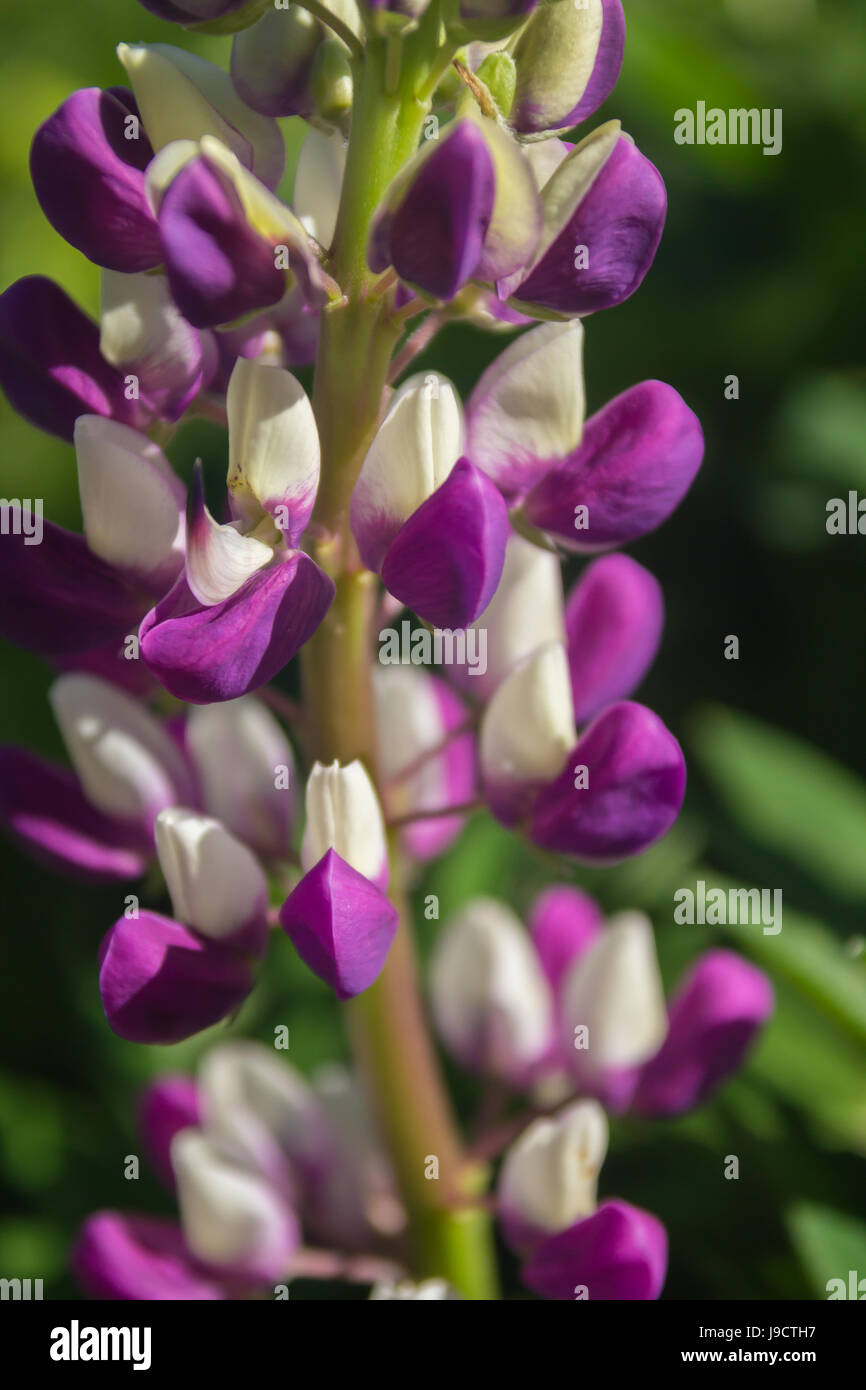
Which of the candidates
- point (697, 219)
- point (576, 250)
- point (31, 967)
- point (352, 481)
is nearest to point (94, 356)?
point (352, 481)

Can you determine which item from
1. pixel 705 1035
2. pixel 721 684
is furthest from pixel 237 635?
pixel 721 684

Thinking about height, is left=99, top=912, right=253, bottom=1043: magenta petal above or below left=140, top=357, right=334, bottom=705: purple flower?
below

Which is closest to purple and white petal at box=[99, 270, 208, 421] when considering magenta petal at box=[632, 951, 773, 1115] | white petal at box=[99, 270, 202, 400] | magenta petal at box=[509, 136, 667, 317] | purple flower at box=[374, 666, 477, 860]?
white petal at box=[99, 270, 202, 400]

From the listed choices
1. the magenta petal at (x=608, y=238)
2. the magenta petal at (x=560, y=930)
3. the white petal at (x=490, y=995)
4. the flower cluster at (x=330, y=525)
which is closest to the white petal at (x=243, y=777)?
the flower cluster at (x=330, y=525)

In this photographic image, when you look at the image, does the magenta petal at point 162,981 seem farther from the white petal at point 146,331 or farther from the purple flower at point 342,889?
the white petal at point 146,331

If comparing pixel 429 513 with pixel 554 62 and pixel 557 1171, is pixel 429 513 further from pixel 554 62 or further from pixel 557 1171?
pixel 557 1171

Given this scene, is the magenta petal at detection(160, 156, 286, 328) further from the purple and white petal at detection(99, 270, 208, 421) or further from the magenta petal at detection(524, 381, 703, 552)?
the magenta petal at detection(524, 381, 703, 552)
